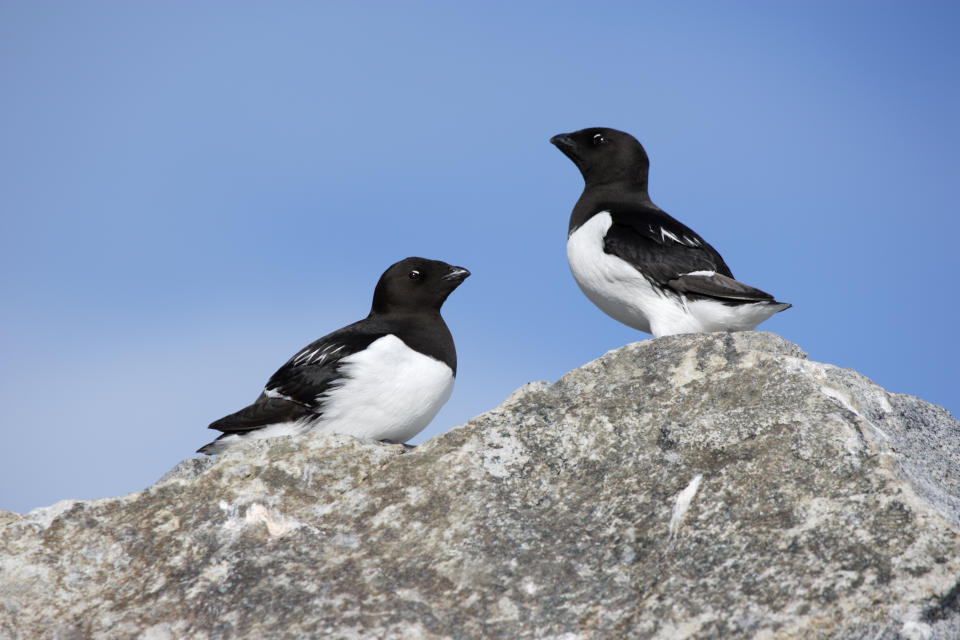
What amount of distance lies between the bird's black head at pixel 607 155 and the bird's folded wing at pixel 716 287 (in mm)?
1693

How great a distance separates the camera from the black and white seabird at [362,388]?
733 cm

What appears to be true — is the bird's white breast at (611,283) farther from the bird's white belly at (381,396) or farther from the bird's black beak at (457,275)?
the bird's white belly at (381,396)

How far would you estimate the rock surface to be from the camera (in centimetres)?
387

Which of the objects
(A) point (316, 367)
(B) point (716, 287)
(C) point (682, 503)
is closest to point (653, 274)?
(B) point (716, 287)

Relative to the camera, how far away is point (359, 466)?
203 inches

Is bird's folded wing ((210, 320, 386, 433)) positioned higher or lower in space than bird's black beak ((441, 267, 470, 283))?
lower

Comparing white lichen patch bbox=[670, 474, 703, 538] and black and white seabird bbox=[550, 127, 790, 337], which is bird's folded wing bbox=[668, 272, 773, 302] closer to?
black and white seabird bbox=[550, 127, 790, 337]

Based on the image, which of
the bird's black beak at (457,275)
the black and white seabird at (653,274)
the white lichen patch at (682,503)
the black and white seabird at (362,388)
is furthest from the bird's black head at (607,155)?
the white lichen patch at (682,503)

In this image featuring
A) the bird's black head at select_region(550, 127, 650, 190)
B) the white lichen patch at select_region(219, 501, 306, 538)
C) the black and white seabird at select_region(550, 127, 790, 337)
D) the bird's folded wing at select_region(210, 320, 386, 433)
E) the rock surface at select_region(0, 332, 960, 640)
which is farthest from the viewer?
the bird's black head at select_region(550, 127, 650, 190)

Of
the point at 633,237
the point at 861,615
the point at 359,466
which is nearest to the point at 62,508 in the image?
the point at 359,466

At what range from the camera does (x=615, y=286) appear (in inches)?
300

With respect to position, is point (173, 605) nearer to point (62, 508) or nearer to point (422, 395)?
point (62, 508)

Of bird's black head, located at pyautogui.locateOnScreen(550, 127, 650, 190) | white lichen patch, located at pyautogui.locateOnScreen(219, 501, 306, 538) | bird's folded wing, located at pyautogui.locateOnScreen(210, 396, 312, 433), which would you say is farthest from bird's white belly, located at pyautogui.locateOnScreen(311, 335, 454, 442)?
bird's black head, located at pyautogui.locateOnScreen(550, 127, 650, 190)

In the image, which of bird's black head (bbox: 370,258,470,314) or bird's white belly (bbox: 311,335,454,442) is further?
bird's black head (bbox: 370,258,470,314)
